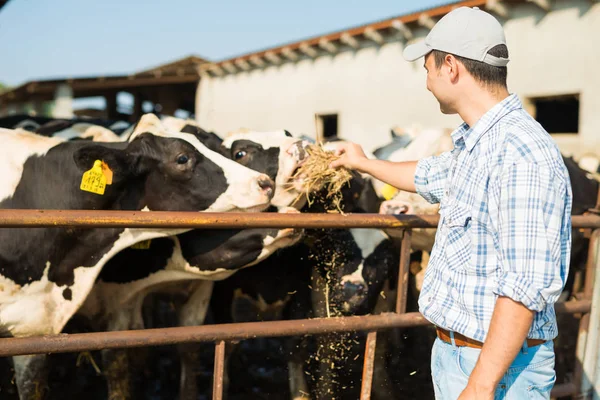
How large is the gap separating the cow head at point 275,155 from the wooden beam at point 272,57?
33.1 feet

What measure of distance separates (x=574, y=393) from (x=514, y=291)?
2125 millimetres

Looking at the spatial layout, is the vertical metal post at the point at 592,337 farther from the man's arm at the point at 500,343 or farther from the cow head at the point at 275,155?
the man's arm at the point at 500,343

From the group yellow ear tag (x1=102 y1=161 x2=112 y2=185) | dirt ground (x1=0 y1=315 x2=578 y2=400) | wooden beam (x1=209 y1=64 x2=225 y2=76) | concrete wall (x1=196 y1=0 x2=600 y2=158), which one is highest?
wooden beam (x1=209 y1=64 x2=225 y2=76)

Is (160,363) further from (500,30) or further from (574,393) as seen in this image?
(500,30)

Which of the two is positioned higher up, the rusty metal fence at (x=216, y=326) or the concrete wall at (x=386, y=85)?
the concrete wall at (x=386, y=85)

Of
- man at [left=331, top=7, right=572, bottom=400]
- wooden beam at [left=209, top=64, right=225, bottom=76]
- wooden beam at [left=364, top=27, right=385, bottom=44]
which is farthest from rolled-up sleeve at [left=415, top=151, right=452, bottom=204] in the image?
wooden beam at [left=209, top=64, right=225, bottom=76]

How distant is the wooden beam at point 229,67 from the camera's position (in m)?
15.3

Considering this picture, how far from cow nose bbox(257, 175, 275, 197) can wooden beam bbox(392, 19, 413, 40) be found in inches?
327

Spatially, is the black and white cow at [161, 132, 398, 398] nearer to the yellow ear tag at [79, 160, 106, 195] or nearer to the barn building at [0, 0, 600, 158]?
the barn building at [0, 0, 600, 158]

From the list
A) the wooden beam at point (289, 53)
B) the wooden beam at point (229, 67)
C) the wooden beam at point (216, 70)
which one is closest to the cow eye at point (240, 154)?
the wooden beam at point (289, 53)

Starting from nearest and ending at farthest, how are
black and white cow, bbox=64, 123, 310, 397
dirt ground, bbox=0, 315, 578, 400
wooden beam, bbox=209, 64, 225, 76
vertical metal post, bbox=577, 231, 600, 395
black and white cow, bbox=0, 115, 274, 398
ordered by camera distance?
black and white cow, bbox=0, 115, 274, 398
vertical metal post, bbox=577, 231, 600, 395
black and white cow, bbox=64, 123, 310, 397
dirt ground, bbox=0, 315, 578, 400
wooden beam, bbox=209, 64, 225, 76

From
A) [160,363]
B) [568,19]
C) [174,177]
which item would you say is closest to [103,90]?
[568,19]

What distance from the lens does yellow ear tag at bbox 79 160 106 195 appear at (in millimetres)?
3049

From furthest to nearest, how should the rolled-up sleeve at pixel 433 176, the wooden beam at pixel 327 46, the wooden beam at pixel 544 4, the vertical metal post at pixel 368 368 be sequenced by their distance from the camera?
the wooden beam at pixel 327 46 < the wooden beam at pixel 544 4 < the vertical metal post at pixel 368 368 < the rolled-up sleeve at pixel 433 176
